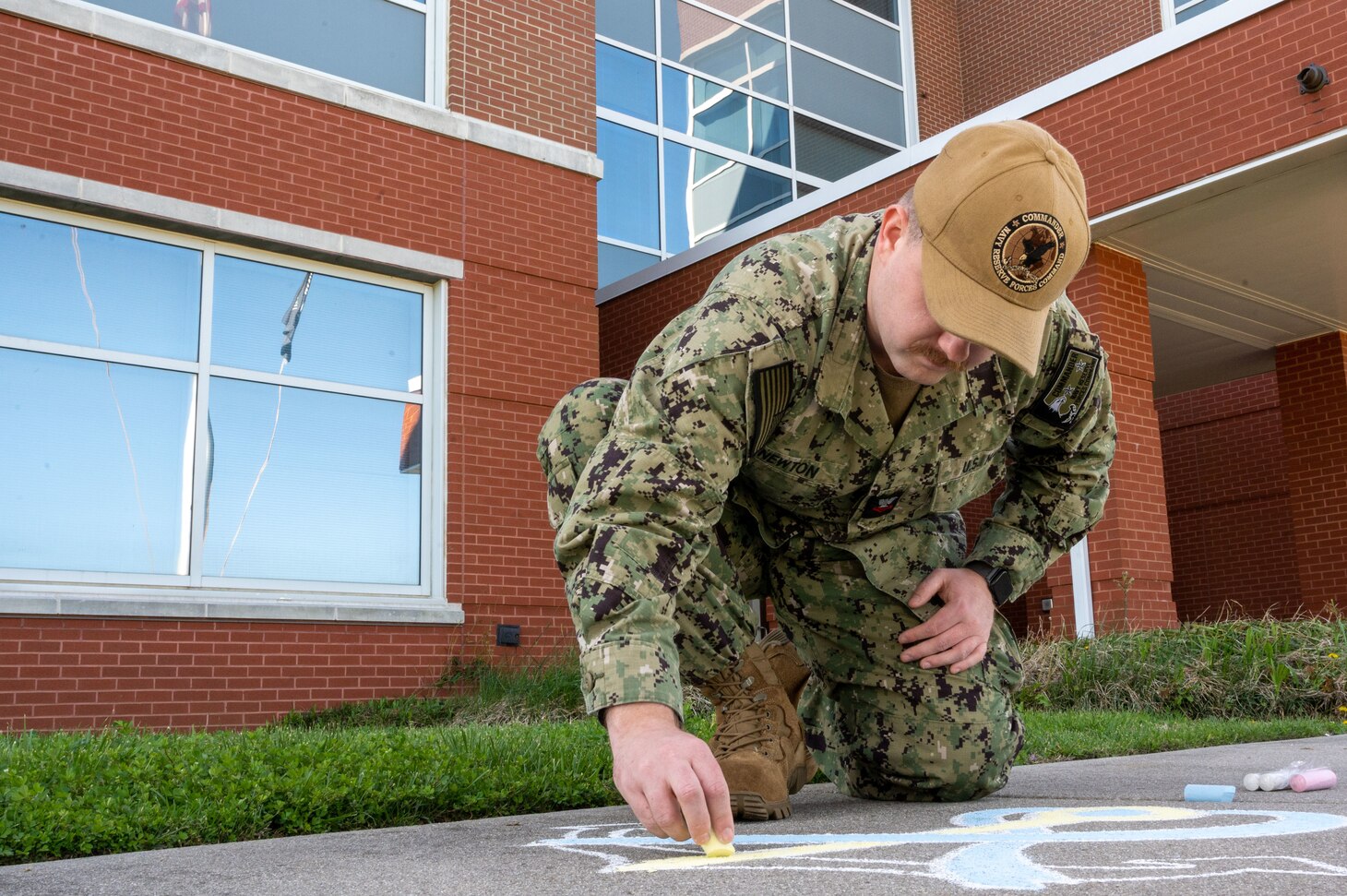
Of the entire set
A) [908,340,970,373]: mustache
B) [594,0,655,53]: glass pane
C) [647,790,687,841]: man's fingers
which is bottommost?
[647,790,687,841]: man's fingers

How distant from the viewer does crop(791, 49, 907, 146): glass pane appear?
1339 cm

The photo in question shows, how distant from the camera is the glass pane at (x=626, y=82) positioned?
11594 mm

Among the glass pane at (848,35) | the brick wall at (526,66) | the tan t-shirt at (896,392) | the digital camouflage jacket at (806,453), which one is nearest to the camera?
the digital camouflage jacket at (806,453)

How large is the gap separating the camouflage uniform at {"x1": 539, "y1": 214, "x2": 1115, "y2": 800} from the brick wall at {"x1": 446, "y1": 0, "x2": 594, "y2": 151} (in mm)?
6290

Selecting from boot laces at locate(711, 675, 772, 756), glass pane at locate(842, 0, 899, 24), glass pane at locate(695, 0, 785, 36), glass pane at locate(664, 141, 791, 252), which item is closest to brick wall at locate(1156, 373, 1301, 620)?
glass pane at locate(664, 141, 791, 252)

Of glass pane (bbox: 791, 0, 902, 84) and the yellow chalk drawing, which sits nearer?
the yellow chalk drawing

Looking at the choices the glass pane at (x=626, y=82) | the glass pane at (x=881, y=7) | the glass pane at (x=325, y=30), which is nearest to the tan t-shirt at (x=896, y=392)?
the glass pane at (x=325, y=30)

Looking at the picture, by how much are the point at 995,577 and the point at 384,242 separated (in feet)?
19.5

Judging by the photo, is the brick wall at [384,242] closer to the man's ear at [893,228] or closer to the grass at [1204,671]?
the grass at [1204,671]

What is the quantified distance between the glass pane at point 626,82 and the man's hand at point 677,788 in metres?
10.7

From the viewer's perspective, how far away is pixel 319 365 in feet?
24.7

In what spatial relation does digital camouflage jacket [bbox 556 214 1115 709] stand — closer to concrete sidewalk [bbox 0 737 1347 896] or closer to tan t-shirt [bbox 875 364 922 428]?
tan t-shirt [bbox 875 364 922 428]

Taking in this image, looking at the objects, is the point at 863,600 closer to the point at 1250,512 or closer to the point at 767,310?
the point at 767,310

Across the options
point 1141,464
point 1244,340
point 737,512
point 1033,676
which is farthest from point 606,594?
point 1244,340
